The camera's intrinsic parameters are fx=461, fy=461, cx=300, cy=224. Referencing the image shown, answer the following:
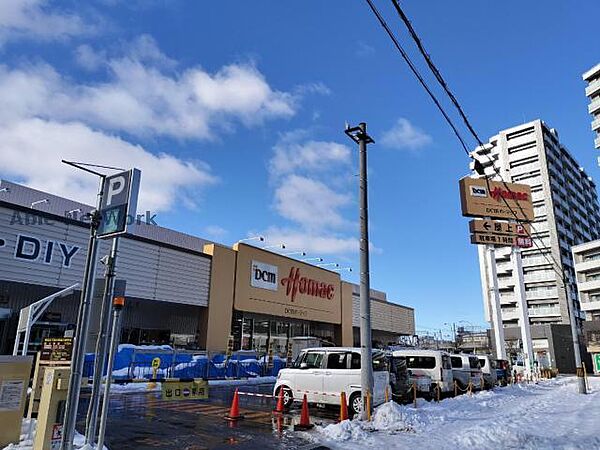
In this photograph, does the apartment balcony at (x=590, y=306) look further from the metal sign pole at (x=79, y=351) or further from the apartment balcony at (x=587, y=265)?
the metal sign pole at (x=79, y=351)

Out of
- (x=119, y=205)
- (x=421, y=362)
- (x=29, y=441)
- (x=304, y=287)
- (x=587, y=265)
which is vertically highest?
(x=587, y=265)

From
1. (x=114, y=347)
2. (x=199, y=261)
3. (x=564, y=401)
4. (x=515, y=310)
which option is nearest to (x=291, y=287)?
(x=199, y=261)

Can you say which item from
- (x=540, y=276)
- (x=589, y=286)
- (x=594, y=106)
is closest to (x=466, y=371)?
(x=589, y=286)

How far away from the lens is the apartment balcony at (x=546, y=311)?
73.1 metres

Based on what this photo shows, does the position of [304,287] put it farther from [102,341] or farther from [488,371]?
[102,341]

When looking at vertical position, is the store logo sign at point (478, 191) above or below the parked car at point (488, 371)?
above

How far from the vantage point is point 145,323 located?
2955cm

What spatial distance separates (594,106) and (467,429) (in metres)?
72.6

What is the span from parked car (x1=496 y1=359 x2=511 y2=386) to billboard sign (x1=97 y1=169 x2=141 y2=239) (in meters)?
26.0

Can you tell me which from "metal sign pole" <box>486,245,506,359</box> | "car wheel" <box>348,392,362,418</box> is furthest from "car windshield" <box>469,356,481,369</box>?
"metal sign pole" <box>486,245,506,359</box>

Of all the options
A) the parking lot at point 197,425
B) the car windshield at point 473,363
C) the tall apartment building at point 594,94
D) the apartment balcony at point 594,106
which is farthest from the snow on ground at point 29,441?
the apartment balcony at point 594,106

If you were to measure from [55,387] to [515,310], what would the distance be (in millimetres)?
80737

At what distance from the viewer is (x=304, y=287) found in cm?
3972

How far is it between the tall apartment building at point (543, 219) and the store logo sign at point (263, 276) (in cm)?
4693
